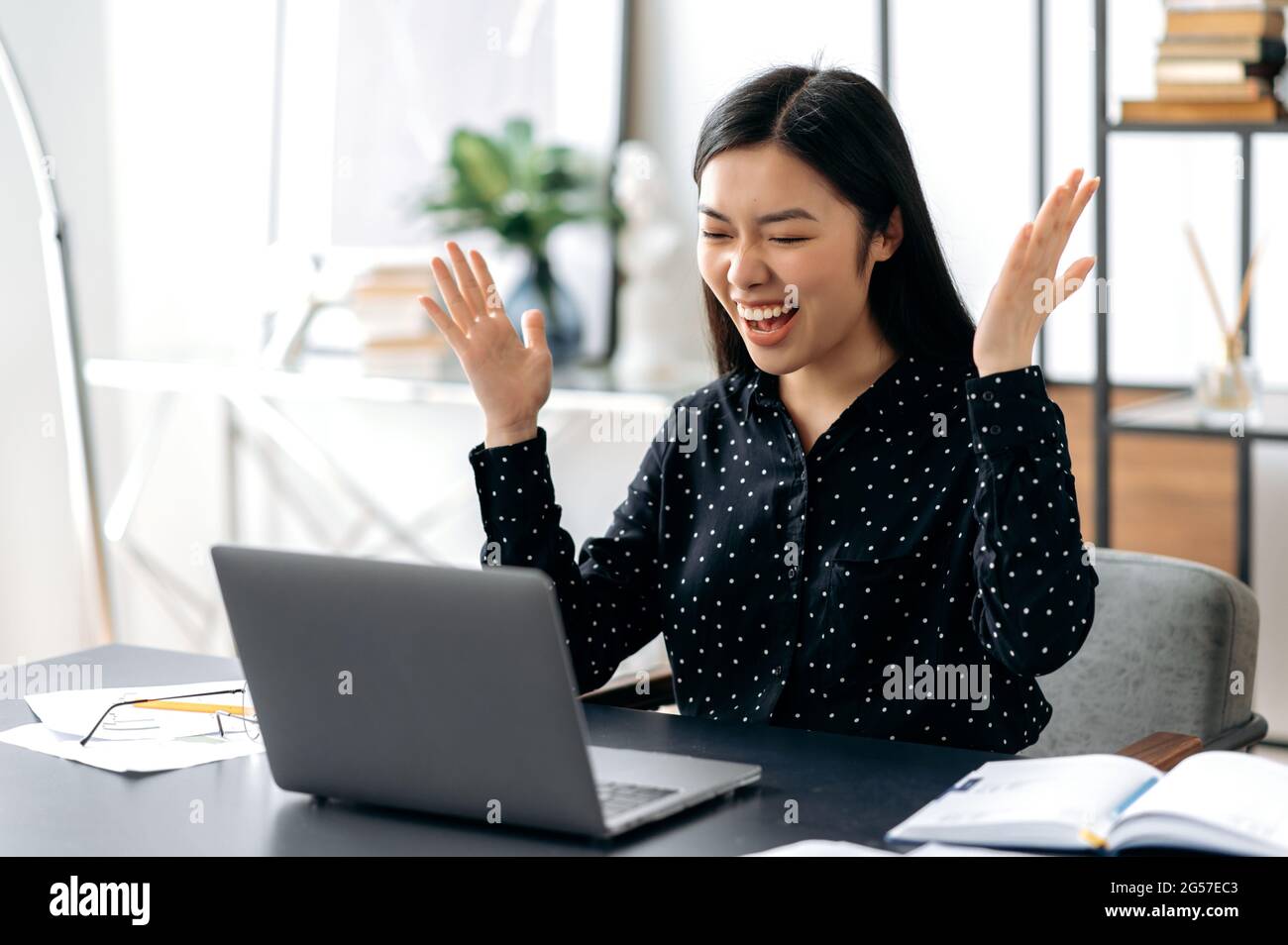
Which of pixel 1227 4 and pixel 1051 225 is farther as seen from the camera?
pixel 1227 4

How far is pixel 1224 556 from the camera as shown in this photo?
9.53 ft

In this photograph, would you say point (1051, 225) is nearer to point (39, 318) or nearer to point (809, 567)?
point (809, 567)

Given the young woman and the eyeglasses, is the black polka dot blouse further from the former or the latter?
the eyeglasses

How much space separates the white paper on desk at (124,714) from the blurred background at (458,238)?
A: 1.10m

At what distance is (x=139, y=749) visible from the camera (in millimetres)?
1366

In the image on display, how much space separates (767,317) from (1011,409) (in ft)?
0.97

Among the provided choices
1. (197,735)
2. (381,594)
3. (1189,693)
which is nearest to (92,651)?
(197,735)

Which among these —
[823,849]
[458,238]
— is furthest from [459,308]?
[458,238]

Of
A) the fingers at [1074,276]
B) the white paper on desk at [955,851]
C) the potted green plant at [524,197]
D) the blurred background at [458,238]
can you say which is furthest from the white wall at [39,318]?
the white paper on desk at [955,851]

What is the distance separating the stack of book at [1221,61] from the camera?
2566mm

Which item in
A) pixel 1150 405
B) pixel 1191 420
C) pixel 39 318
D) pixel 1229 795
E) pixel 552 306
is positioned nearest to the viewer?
pixel 1229 795

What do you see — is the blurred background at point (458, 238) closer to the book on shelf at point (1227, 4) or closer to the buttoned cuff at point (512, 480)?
the book on shelf at point (1227, 4)

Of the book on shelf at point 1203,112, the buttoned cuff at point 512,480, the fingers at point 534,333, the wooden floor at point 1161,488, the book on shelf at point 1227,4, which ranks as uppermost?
the book on shelf at point 1227,4
